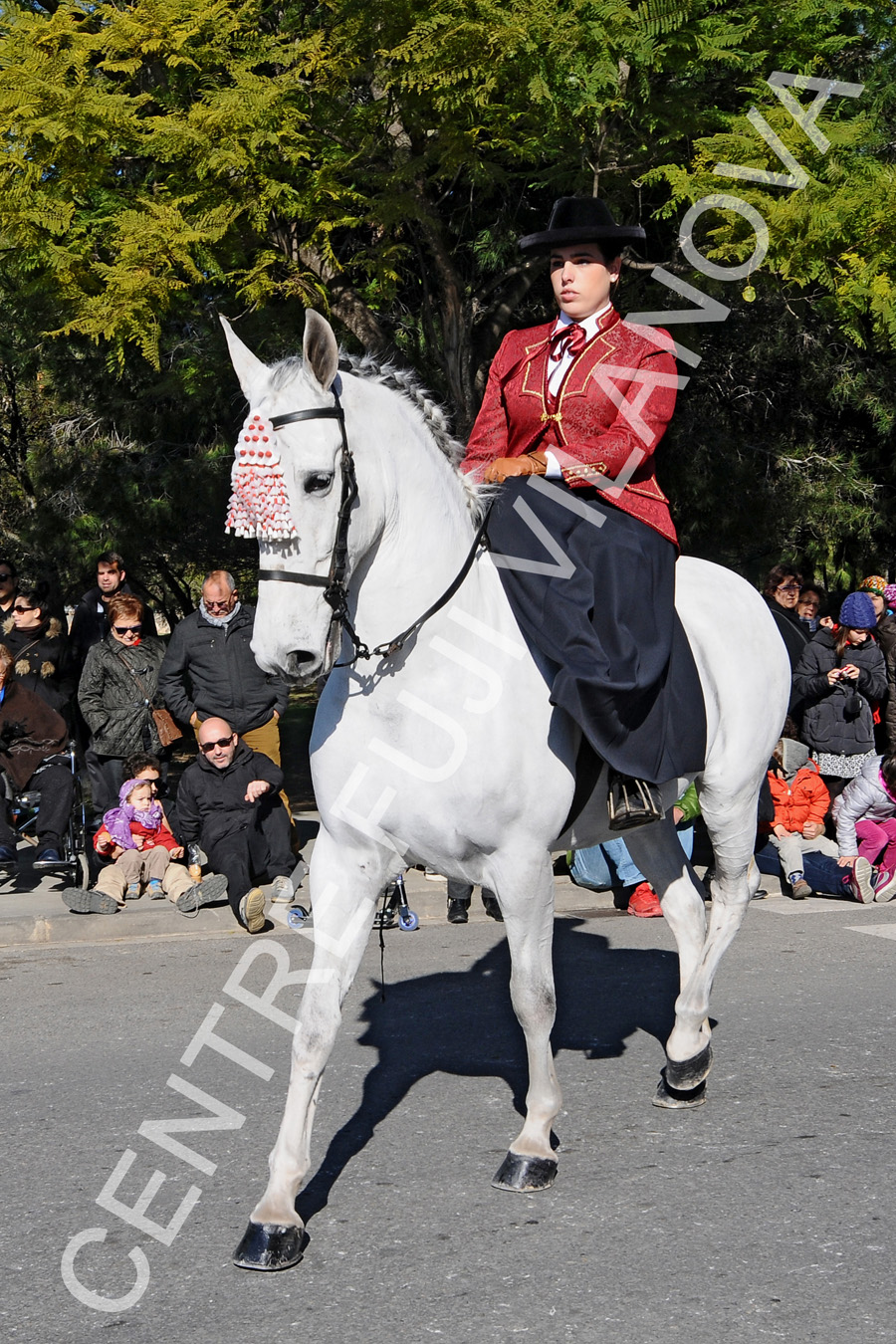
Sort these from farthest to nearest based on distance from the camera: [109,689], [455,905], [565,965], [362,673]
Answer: [109,689]
[455,905]
[565,965]
[362,673]

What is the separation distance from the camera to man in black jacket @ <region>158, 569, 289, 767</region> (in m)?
9.62

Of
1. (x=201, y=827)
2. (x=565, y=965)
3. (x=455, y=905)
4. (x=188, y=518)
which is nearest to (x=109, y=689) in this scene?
(x=201, y=827)

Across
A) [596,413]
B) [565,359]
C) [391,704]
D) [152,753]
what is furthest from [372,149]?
[391,704]

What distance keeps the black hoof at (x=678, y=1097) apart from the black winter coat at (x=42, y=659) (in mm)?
6078

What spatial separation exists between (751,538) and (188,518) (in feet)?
20.7

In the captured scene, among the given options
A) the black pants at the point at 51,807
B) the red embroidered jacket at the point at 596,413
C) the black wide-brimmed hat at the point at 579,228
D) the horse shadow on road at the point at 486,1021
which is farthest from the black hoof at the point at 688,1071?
the black pants at the point at 51,807

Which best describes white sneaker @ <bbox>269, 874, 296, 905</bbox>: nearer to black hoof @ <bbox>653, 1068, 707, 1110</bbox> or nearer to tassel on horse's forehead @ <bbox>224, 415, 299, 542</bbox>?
black hoof @ <bbox>653, 1068, 707, 1110</bbox>

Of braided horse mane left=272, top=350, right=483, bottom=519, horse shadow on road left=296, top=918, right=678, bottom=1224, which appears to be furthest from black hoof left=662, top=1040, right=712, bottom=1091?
braided horse mane left=272, top=350, right=483, bottom=519

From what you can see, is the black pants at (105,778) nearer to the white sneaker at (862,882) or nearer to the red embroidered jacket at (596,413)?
the white sneaker at (862,882)

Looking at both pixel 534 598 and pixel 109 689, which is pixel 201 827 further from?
pixel 534 598

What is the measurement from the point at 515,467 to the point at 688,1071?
220cm

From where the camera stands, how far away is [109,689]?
9859 mm

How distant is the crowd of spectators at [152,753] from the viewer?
355 inches

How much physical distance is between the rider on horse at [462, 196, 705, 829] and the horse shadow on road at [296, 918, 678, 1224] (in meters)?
1.39
